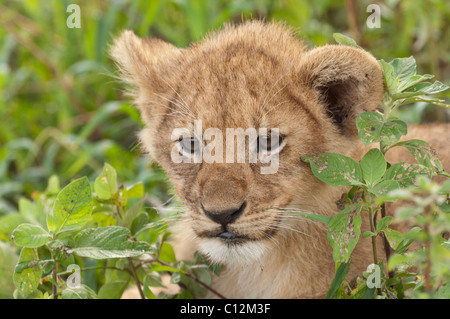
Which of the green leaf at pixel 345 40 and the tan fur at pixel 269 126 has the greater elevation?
the green leaf at pixel 345 40

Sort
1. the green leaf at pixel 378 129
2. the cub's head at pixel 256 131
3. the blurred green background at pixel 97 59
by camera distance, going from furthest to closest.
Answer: the blurred green background at pixel 97 59 → the cub's head at pixel 256 131 → the green leaf at pixel 378 129

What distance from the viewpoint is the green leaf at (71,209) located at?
2404 mm

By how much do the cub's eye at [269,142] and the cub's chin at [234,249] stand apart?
0.40 meters

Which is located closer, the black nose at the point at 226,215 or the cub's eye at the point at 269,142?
the black nose at the point at 226,215

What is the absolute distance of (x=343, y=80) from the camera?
8.65 ft

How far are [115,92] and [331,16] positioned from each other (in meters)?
2.32

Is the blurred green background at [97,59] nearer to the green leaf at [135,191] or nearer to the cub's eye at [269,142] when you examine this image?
the green leaf at [135,191]

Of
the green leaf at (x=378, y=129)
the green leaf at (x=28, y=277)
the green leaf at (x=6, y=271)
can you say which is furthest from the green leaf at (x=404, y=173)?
the green leaf at (x=6, y=271)

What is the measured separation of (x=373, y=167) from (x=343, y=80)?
1.76ft

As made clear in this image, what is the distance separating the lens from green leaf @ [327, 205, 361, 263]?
7.18 ft

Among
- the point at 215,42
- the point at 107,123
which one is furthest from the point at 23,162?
the point at 215,42

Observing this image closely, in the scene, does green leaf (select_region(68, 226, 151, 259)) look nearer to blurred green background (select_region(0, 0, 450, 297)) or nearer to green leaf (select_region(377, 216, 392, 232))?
green leaf (select_region(377, 216, 392, 232))

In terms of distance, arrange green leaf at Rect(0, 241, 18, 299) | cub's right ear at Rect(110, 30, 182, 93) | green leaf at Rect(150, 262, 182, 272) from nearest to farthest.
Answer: green leaf at Rect(150, 262, 182, 272), green leaf at Rect(0, 241, 18, 299), cub's right ear at Rect(110, 30, 182, 93)

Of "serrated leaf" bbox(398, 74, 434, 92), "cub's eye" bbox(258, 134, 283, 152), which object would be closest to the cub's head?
"cub's eye" bbox(258, 134, 283, 152)
